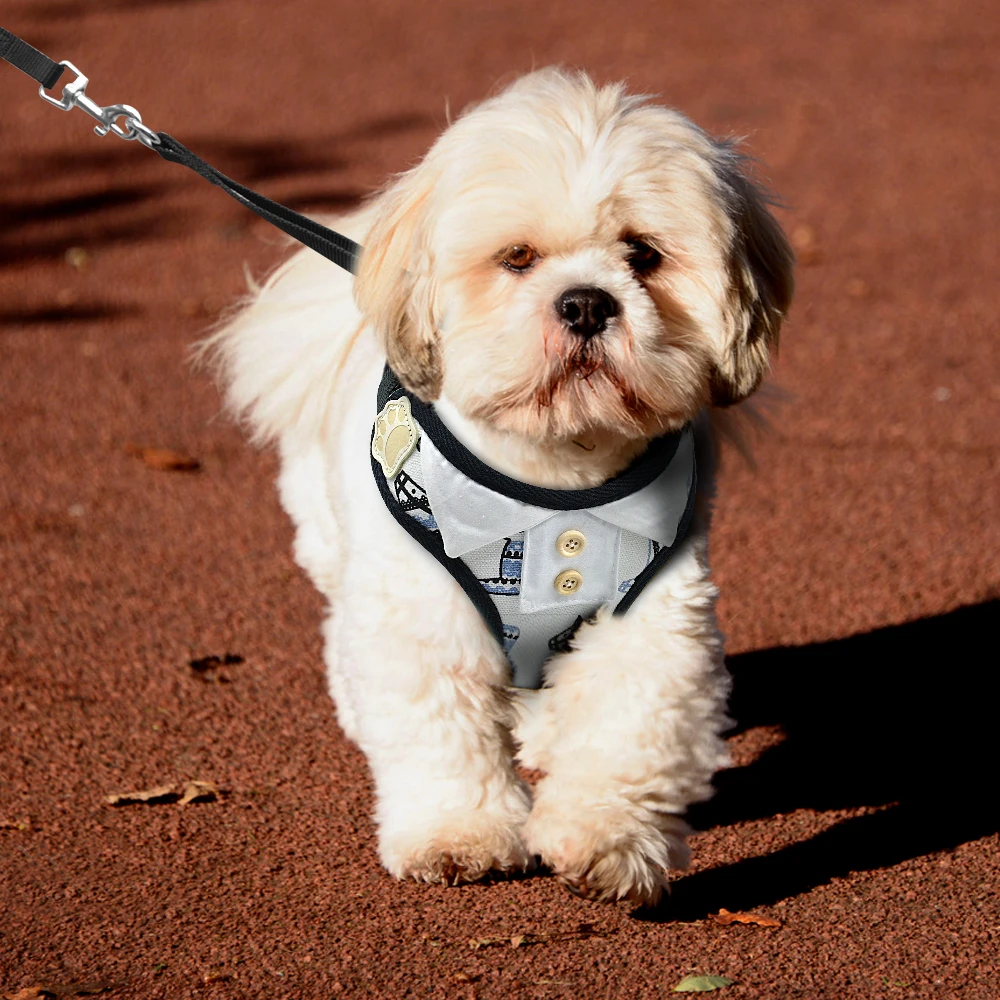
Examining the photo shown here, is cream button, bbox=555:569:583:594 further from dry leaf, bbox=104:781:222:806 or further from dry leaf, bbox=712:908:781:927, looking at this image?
dry leaf, bbox=104:781:222:806

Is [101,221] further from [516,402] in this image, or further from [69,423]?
[516,402]

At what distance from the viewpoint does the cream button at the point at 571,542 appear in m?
3.10

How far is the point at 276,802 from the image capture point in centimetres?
381

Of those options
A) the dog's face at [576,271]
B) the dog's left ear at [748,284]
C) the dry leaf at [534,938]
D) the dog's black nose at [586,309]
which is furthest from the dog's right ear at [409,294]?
the dry leaf at [534,938]

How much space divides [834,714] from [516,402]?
192 cm

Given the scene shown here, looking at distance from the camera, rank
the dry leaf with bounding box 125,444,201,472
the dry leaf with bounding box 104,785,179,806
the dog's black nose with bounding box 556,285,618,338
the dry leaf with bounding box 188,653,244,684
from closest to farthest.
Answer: the dog's black nose with bounding box 556,285,618,338 → the dry leaf with bounding box 104,785,179,806 → the dry leaf with bounding box 188,653,244,684 → the dry leaf with bounding box 125,444,201,472

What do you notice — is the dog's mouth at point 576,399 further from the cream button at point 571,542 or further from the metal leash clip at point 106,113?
the metal leash clip at point 106,113

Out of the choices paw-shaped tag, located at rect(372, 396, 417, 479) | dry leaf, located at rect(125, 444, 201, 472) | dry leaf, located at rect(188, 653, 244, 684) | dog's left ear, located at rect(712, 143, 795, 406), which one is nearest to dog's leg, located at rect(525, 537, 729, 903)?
dog's left ear, located at rect(712, 143, 795, 406)

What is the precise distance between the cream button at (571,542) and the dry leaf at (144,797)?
1.39 meters

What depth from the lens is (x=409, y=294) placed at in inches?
120

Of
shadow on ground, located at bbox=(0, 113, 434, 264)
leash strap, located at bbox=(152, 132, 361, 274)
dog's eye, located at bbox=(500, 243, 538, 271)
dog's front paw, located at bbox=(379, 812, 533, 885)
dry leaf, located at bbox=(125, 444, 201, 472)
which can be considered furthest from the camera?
shadow on ground, located at bbox=(0, 113, 434, 264)

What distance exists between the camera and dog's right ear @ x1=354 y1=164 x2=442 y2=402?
3012 mm

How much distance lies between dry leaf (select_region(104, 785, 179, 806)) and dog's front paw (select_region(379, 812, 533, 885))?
85 cm

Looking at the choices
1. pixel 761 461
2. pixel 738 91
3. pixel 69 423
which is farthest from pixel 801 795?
pixel 738 91
